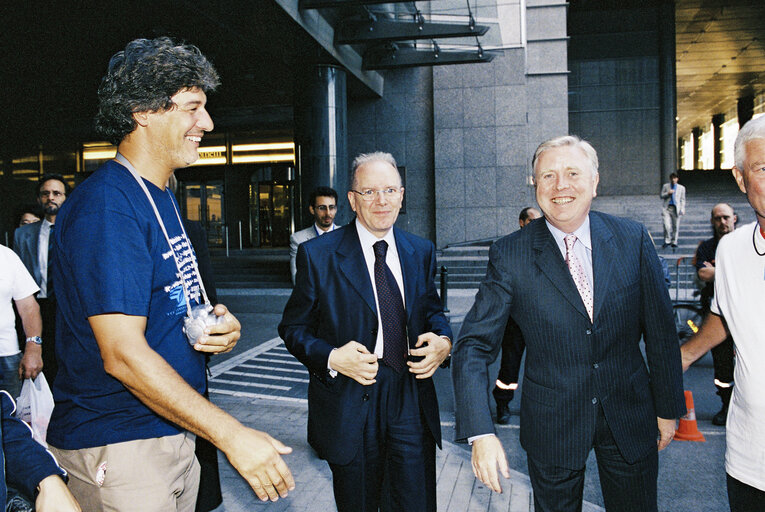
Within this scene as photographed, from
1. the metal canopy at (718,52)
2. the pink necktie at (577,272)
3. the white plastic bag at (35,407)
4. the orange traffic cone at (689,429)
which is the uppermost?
the metal canopy at (718,52)

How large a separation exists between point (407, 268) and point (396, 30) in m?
11.5

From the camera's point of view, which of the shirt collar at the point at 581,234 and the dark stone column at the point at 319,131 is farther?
the dark stone column at the point at 319,131

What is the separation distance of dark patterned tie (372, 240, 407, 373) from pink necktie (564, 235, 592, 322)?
83cm

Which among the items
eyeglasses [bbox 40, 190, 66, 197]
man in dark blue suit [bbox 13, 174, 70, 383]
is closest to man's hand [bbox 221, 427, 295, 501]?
man in dark blue suit [bbox 13, 174, 70, 383]

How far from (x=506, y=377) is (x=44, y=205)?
180 inches

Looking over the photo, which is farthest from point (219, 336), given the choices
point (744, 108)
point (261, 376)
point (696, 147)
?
point (696, 147)

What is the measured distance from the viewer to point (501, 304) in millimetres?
2410

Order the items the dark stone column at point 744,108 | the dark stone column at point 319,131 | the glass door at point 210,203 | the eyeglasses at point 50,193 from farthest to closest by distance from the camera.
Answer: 1. the dark stone column at point 744,108
2. the glass door at point 210,203
3. the dark stone column at point 319,131
4. the eyeglasses at point 50,193

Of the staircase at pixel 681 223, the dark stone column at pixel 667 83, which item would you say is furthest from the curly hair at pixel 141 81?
the dark stone column at pixel 667 83

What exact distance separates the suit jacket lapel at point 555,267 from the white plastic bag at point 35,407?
117 inches

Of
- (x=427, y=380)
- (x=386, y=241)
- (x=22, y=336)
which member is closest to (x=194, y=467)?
(x=427, y=380)

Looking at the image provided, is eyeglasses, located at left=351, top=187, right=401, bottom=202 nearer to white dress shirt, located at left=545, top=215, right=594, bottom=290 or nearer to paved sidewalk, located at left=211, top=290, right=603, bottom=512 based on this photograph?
white dress shirt, located at left=545, top=215, right=594, bottom=290

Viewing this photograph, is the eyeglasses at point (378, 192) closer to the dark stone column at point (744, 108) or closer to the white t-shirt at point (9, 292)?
the white t-shirt at point (9, 292)

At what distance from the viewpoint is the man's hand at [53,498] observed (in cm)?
138
